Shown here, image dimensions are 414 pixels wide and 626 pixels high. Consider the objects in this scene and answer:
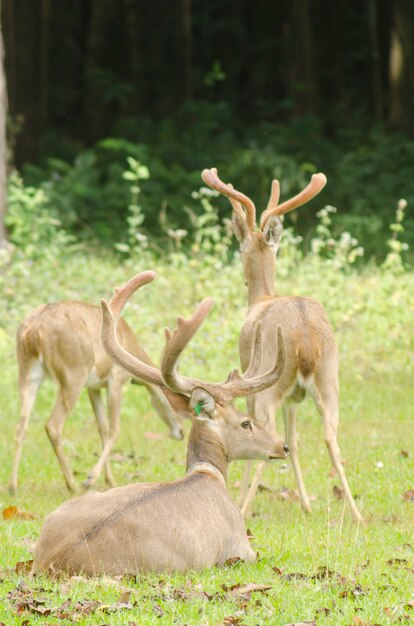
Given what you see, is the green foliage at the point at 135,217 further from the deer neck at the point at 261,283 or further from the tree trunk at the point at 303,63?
the tree trunk at the point at 303,63

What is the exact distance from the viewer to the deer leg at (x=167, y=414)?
10023mm

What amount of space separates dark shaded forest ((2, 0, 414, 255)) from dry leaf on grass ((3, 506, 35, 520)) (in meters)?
11.0

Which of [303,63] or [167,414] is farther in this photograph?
[303,63]

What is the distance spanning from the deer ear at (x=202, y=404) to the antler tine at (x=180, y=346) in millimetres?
109

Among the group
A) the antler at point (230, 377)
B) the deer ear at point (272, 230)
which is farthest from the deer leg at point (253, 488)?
the deer ear at point (272, 230)

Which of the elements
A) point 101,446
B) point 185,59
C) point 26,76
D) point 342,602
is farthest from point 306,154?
point 342,602

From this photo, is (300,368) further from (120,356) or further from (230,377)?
(120,356)

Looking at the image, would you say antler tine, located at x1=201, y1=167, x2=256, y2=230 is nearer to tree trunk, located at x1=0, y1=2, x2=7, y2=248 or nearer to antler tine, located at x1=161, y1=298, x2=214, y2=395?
antler tine, located at x1=161, y1=298, x2=214, y2=395

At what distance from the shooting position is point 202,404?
704 cm

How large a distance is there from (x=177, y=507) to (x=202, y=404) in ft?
2.32

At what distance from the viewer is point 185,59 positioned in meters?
30.2

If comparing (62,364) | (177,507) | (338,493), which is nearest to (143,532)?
(177,507)

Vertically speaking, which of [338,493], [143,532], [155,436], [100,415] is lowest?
[155,436]

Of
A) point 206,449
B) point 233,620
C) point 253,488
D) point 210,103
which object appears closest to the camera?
point 233,620
